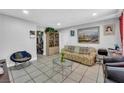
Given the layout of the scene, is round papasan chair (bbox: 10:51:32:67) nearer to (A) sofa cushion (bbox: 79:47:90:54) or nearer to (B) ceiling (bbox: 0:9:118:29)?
(B) ceiling (bbox: 0:9:118:29)

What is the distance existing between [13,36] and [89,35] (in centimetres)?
396

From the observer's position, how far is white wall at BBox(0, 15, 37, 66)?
333cm

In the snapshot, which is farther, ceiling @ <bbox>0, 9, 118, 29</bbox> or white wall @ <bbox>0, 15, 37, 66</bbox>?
white wall @ <bbox>0, 15, 37, 66</bbox>

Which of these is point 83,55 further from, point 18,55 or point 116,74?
point 18,55

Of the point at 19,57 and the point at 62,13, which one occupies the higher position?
the point at 62,13

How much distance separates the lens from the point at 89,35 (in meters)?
4.63

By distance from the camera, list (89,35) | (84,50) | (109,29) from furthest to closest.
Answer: (89,35)
(84,50)
(109,29)

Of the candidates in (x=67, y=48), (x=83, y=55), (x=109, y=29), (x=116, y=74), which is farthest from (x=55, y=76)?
(x=109, y=29)

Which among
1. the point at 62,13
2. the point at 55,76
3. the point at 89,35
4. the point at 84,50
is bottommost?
the point at 55,76

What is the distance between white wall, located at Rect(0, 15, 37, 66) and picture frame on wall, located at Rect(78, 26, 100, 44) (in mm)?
3067

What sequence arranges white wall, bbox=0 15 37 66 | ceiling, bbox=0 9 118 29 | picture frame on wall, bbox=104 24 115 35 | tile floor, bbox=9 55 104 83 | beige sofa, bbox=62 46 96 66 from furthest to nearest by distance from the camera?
picture frame on wall, bbox=104 24 115 35
beige sofa, bbox=62 46 96 66
white wall, bbox=0 15 37 66
ceiling, bbox=0 9 118 29
tile floor, bbox=9 55 104 83

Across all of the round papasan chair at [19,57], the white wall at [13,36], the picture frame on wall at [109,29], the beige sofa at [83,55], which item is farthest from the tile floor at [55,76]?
Result: the picture frame on wall at [109,29]

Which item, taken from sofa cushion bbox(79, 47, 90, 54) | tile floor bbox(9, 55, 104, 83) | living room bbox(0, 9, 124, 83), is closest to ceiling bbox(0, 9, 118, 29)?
living room bbox(0, 9, 124, 83)
